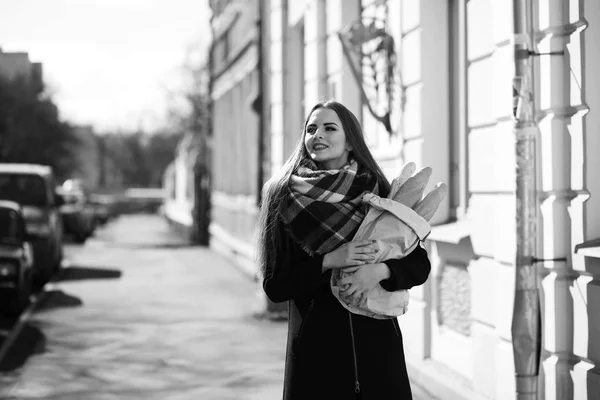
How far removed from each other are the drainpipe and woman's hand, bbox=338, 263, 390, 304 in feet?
4.90

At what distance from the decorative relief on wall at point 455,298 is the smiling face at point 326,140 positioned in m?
3.87

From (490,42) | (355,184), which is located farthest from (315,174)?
(490,42)

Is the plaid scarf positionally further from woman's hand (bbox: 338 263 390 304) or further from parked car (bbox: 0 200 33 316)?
parked car (bbox: 0 200 33 316)

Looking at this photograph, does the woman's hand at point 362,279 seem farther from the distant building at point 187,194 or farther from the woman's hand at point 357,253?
the distant building at point 187,194

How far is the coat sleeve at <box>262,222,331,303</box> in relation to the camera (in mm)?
3371

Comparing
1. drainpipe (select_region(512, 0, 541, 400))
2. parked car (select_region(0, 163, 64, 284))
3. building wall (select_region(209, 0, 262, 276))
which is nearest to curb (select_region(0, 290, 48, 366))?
parked car (select_region(0, 163, 64, 284))

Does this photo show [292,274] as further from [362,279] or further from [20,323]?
[20,323]

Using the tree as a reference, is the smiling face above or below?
below

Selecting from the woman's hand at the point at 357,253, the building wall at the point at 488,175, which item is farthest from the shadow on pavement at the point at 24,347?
the woman's hand at the point at 357,253

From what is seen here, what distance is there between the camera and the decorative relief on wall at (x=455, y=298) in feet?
23.6

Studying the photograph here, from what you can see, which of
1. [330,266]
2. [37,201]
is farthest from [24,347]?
[37,201]

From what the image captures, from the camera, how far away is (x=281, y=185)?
11.3 feet

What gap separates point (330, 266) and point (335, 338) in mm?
273

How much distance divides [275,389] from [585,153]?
3.45 meters
